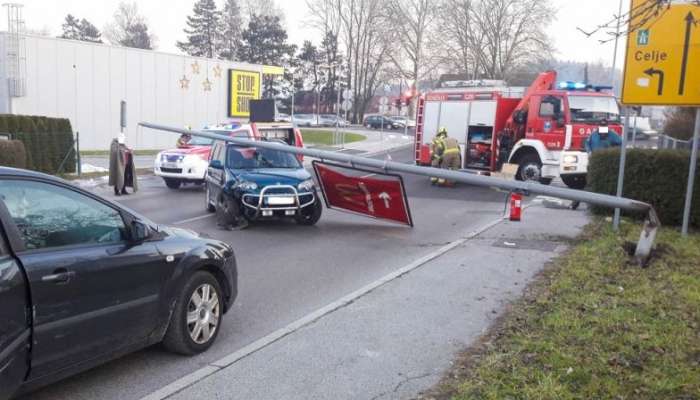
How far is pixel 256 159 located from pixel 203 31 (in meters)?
73.4

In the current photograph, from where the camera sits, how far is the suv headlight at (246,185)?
11.3 metres

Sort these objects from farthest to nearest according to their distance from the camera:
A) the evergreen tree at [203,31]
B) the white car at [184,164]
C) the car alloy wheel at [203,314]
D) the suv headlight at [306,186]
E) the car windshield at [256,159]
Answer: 1. the evergreen tree at [203,31]
2. the white car at [184,164]
3. the car windshield at [256,159]
4. the suv headlight at [306,186]
5. the car alloy wheel at [203,314]

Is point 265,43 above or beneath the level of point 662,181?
above

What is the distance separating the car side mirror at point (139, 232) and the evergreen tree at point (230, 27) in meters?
78.2

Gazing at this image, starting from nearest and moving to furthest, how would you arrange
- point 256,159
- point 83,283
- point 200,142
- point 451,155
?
point 83,283 < point 256,159 < point 451,155 < point 200,142

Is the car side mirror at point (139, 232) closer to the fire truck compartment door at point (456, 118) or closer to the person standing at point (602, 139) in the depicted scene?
the person standing at point (602, 139)

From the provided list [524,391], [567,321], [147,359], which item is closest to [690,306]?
[567,321]

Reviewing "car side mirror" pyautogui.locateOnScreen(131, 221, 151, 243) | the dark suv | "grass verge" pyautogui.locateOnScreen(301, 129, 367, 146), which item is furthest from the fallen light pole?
the dark suv

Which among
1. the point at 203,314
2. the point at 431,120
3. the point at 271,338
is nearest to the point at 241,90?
the point at 431,120

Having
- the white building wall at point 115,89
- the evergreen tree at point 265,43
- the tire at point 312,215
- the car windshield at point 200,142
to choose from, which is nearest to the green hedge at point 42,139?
the car windshield at point 200,142

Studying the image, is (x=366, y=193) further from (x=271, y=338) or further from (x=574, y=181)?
(x=574, y=181)

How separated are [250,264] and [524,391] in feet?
17.1

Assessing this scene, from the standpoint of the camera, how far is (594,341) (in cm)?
529

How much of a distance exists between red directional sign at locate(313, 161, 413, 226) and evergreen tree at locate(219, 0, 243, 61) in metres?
71.3
